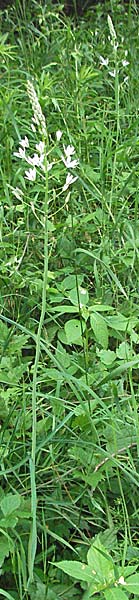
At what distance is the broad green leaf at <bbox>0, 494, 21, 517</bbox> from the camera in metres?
1.39

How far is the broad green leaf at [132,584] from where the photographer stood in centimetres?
119

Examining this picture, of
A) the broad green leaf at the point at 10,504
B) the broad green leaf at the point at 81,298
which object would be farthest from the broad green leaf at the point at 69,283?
the broad green leaf at the point at 10,504

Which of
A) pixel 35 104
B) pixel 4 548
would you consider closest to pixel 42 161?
pixel 35 104

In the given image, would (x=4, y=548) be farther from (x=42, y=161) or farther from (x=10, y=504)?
(x=42, y=161)

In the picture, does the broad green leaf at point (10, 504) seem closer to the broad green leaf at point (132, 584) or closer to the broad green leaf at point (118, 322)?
the broad green leaf at point (132, 584)

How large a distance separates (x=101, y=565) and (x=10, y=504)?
0.75 feet

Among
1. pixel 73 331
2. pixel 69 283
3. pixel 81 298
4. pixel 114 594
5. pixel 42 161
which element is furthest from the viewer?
pixel 69 283

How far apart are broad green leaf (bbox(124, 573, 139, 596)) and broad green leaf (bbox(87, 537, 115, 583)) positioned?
0.07ft

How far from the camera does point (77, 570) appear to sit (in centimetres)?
121

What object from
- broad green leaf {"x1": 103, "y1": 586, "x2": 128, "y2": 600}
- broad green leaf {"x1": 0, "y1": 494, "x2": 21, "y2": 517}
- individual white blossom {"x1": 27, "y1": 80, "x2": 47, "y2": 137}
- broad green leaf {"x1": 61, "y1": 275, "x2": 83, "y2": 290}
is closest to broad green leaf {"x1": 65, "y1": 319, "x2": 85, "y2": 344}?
broad green leaf {"x1": 61, "y1": 275, "x2": 83, "y2": 290}

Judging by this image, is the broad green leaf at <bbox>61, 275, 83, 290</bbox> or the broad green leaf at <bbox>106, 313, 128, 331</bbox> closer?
the broad green leaf at <bbox>106, 313, 128, 331</bbox>

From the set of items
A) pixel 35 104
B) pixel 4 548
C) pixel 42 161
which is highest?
pixel 35 104

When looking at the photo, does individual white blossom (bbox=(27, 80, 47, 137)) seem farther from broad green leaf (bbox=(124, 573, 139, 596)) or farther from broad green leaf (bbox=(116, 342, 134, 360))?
broad green leaf (bbox=(124, 573, 139, 596))

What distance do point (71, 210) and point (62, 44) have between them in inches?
59.6
